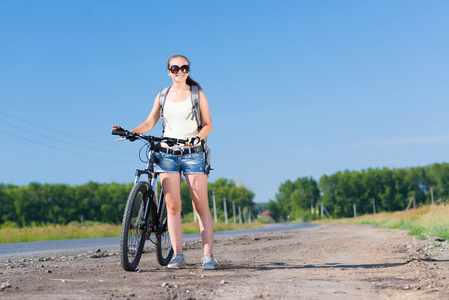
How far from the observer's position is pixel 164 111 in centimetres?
536

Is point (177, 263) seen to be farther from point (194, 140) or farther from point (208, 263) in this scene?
point (194, 140)

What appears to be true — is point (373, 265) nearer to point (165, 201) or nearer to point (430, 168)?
point (165, 201)

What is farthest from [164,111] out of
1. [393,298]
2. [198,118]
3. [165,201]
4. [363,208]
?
[363,208]

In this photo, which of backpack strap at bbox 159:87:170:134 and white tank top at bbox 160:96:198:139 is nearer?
white tank top at bbox 160:96:198:139

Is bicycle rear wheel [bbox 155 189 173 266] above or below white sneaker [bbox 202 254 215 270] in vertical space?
above

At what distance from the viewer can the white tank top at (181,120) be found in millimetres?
5289

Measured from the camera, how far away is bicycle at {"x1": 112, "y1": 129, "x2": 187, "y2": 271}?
Result: 504 centimetres

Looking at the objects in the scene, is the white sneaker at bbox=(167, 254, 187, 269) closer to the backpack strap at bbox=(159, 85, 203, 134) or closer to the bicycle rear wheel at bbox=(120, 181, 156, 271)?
the bicycle rear wheel at bbox=(120, 181, 156, 271)

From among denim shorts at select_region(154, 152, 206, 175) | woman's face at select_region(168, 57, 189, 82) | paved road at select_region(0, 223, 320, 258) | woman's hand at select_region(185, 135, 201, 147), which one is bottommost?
paved road at select_region(0, 223, 320, 258)

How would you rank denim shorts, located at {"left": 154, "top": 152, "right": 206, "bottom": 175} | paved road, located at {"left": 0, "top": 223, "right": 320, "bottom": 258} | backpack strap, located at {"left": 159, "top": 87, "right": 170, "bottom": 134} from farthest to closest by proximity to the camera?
1. paved road, located at {"left": 0, "top": 223, "right": 320, "bottom": 258}
2. backpack strap, located at {"left": 159, "top": 87, "right": 170, "bottom": 134}
3. denim shorts, located at {"left": 154, "top": 152, "right": 206, "bottom": 175}

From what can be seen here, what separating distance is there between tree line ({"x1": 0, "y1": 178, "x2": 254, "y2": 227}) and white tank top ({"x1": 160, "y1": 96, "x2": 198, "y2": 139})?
87117 millimetres

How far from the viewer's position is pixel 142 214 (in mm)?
5418

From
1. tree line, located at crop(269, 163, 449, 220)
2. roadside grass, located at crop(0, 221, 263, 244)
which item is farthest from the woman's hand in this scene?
tree line, located at crop(269, 163, 449, 220)

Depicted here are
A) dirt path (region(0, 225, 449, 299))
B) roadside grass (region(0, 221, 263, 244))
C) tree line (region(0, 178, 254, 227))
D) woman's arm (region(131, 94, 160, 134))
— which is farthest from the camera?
tree line (region(0, 178, 254, 227))
